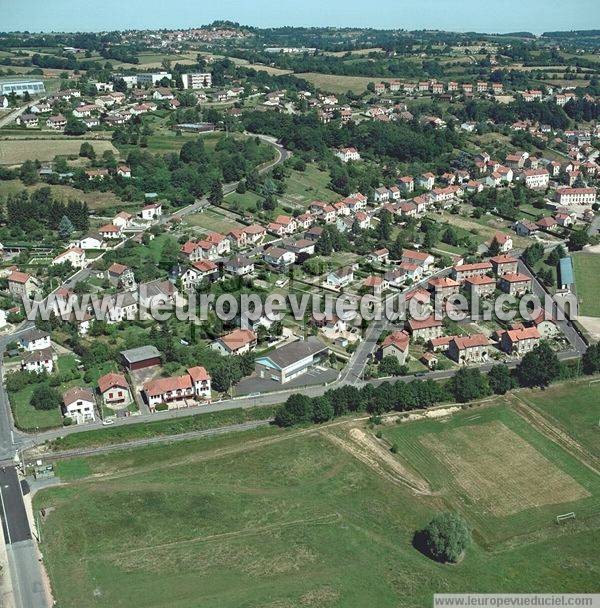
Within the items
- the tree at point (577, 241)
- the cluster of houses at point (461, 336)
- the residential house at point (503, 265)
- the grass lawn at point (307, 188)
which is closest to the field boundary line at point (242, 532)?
the cluster of houses at point (461, 336)

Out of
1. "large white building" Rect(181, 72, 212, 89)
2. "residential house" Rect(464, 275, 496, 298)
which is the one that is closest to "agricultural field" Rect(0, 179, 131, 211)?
"residential house" Rect(464, 275, 496, 298)

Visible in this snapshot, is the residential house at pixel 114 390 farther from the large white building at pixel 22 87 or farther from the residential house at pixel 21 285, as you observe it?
the large white building at pixel 22 87

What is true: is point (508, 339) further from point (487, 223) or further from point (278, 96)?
point (278, 96)

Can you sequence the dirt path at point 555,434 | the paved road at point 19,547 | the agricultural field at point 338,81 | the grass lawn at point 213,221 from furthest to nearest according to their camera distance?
the agricultural field at point 338,81 → the grass lawn at point 213,221 → the dirt path at point 555,434 → the paved road at point 19,547

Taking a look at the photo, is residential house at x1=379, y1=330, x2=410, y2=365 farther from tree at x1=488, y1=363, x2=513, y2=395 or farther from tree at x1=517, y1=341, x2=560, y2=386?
tree at x1=517, y1=341, x2=560, y2=386

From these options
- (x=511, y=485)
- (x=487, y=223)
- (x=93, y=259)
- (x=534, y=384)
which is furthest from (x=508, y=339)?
(x=93, y=259)

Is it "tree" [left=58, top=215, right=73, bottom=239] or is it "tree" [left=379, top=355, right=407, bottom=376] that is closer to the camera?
"tree" [left=379, top=355, right=407, bottom=376]
